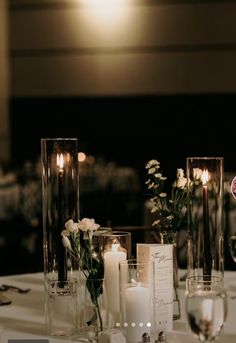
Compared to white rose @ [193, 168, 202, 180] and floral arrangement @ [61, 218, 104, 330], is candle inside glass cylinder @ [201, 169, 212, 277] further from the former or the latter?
floral arrangement @ [61, 218, 104, 330]

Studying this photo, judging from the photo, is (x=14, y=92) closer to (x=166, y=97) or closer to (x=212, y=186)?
(x=166, y=97)

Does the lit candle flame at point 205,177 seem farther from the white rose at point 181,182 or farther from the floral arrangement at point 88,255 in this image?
the floral arrangement at point 88,255

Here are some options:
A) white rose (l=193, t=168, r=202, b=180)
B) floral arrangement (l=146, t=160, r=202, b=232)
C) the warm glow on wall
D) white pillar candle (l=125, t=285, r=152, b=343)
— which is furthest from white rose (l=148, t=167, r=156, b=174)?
the warm glow on wall

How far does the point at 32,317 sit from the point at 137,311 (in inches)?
16.3

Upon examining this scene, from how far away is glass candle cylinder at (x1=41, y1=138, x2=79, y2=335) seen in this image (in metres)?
2.07

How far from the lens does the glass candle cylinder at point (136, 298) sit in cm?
178

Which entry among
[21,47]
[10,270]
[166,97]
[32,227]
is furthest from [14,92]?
[10,270]

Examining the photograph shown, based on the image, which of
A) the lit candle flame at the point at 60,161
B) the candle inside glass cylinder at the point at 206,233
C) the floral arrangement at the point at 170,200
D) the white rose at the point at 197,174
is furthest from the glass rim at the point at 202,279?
the lit candle flame at the point at 60,161

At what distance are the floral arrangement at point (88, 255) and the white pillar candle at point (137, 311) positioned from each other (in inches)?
3.3

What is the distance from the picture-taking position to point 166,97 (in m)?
9.11

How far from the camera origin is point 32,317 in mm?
2092

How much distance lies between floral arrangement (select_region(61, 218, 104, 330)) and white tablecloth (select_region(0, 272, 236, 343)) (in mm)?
129

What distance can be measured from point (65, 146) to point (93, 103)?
23.5ft

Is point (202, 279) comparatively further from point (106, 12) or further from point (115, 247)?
point (106, 12)
